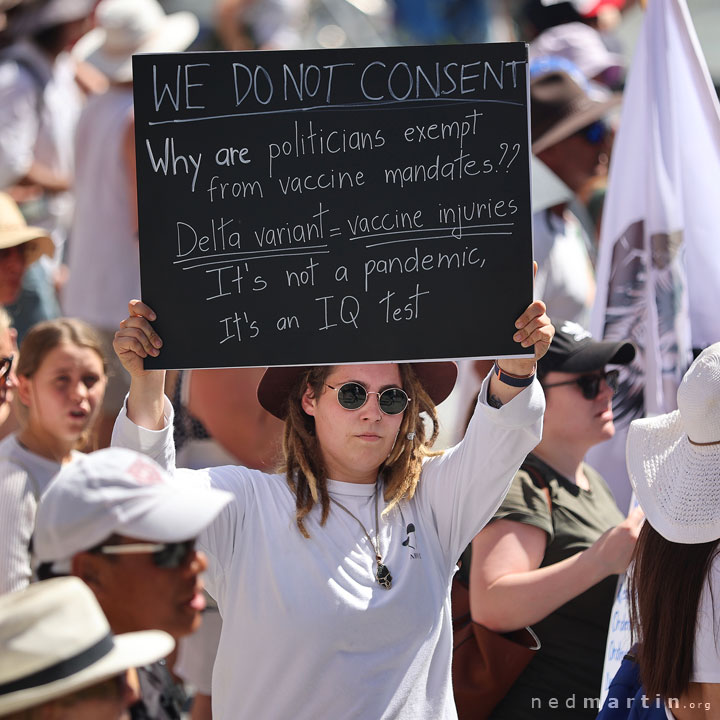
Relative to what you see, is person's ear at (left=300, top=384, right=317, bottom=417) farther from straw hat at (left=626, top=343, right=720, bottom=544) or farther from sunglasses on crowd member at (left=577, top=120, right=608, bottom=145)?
sunglasses on crowd member at (left=577, top=120, right=608, bottom=145)

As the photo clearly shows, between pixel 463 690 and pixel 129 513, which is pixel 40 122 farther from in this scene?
pixel 129 513

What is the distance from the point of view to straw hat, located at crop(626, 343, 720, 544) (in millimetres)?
2713

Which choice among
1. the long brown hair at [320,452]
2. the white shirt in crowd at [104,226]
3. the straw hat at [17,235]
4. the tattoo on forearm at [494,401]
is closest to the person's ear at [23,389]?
the straw hat at [17,235]

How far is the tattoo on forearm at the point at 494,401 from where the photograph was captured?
9.43 ft

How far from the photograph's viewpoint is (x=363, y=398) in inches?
116

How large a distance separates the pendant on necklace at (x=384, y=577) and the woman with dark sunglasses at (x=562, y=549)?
2.07ft

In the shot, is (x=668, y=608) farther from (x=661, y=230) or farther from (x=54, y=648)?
(x=661, y=230)

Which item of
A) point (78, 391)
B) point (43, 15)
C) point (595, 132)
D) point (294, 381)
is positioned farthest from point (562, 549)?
point (43, 15)

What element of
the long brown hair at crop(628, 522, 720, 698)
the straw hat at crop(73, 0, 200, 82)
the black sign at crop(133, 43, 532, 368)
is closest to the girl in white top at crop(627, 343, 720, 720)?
the long brown hair at crop(628, 522, 720, 698)

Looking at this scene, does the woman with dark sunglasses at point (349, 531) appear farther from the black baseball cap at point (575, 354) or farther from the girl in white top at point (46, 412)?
the black baseball cap at point (575, 354)

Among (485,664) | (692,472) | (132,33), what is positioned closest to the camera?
(692,472)

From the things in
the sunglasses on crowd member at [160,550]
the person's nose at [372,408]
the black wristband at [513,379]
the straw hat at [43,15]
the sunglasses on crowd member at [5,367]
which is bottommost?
the sunglasses on crowd member at [160,550]

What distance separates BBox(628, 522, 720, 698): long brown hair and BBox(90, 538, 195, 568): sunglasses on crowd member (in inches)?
46.3

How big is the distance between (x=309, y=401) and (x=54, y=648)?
4.31 feet
